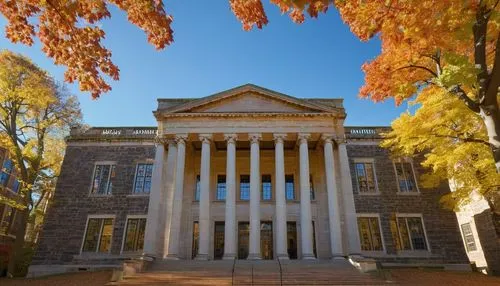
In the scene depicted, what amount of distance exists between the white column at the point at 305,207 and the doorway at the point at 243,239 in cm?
476

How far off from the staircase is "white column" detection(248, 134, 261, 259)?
3.94 feet

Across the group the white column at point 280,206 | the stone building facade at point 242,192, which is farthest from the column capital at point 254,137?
the white column at point 280,206

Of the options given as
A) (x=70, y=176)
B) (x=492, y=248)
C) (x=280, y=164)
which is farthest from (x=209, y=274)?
(x=492, y=248)

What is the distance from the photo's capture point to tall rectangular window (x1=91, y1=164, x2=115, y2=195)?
1034 inches

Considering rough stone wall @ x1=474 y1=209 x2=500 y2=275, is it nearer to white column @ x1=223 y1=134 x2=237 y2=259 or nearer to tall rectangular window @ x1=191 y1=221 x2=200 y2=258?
white column @ x1=223 y1=134 x2=237 y2=259

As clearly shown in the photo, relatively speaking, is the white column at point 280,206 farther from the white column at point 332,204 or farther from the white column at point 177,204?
the white column at point 177,204

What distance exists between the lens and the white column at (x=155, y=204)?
1992 cm

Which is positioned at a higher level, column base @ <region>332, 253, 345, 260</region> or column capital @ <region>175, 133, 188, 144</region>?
column capital @ <region>175, 133, 188, 144</region>

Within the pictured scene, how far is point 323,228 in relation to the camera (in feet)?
77.1

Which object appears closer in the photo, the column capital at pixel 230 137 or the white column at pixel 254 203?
the white column at pixel 254 203

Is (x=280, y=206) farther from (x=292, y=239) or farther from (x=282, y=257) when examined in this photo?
(x=292, y=239)

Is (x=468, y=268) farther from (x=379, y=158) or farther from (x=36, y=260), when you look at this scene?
(x=36, y=260)

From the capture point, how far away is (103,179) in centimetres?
2662

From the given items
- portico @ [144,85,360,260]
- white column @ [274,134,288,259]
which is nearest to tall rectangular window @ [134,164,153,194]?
portico @ [144,85,360,260]
